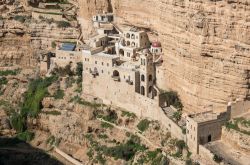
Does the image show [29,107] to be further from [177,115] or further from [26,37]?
[177,115]

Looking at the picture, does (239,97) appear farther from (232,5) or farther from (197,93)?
(232,5)

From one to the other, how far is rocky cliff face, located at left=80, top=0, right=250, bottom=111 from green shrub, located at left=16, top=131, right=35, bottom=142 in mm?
12349

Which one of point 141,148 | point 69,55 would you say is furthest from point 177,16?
point 69,55

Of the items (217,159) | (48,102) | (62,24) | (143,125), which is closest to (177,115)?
(143,125)

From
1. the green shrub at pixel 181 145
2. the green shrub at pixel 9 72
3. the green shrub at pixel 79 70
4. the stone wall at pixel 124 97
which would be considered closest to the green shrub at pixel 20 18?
the green shrub at pixel 9 72

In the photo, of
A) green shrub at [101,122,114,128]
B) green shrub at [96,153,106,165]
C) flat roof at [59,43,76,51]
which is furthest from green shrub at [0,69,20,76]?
green shrub at [96,153,106,165]

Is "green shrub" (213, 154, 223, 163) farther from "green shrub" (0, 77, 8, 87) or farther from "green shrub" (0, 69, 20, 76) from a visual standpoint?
"green shrub" (0, 69, 20, 76)

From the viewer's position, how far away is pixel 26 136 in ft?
160

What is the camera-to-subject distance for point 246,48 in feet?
112

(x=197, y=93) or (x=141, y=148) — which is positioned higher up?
(x=197, y=93)

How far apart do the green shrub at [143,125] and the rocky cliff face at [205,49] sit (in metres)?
2.71

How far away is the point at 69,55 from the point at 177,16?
14.0m

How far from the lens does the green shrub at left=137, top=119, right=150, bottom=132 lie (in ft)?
137

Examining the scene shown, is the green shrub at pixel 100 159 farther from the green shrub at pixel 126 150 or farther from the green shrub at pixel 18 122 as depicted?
the green shrub at pixel 18 122
